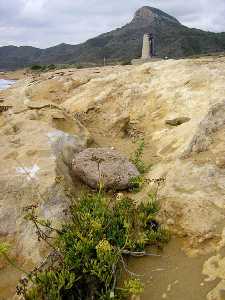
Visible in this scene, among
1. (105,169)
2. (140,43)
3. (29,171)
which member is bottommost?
(140,43)

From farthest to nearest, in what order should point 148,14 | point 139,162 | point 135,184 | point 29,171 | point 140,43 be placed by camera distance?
point 148,14, point 140,43, point 139,162, point 135,184, point 29,171

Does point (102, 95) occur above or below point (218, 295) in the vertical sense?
above

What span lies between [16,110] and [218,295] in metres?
5.04

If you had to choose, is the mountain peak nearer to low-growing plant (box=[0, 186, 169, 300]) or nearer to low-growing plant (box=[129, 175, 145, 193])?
low-growing plant (box=[129, 175, 145, 193])

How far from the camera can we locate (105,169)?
5770mm

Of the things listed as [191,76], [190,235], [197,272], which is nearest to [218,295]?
[197,272]

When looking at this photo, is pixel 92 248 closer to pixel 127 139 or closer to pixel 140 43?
pixel 127 139

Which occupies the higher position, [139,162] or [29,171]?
[29,171]

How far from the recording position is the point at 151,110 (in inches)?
319

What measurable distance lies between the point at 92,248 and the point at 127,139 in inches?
147

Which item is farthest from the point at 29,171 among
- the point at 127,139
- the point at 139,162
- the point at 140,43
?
the point at 140,43

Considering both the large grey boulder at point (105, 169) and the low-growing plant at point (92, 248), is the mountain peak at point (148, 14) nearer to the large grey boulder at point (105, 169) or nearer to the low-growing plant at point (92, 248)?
the large grey boulder at point (105, 169)

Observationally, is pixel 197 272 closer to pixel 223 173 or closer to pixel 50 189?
pixel 223 173

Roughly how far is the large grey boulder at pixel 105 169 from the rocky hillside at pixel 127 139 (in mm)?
177
